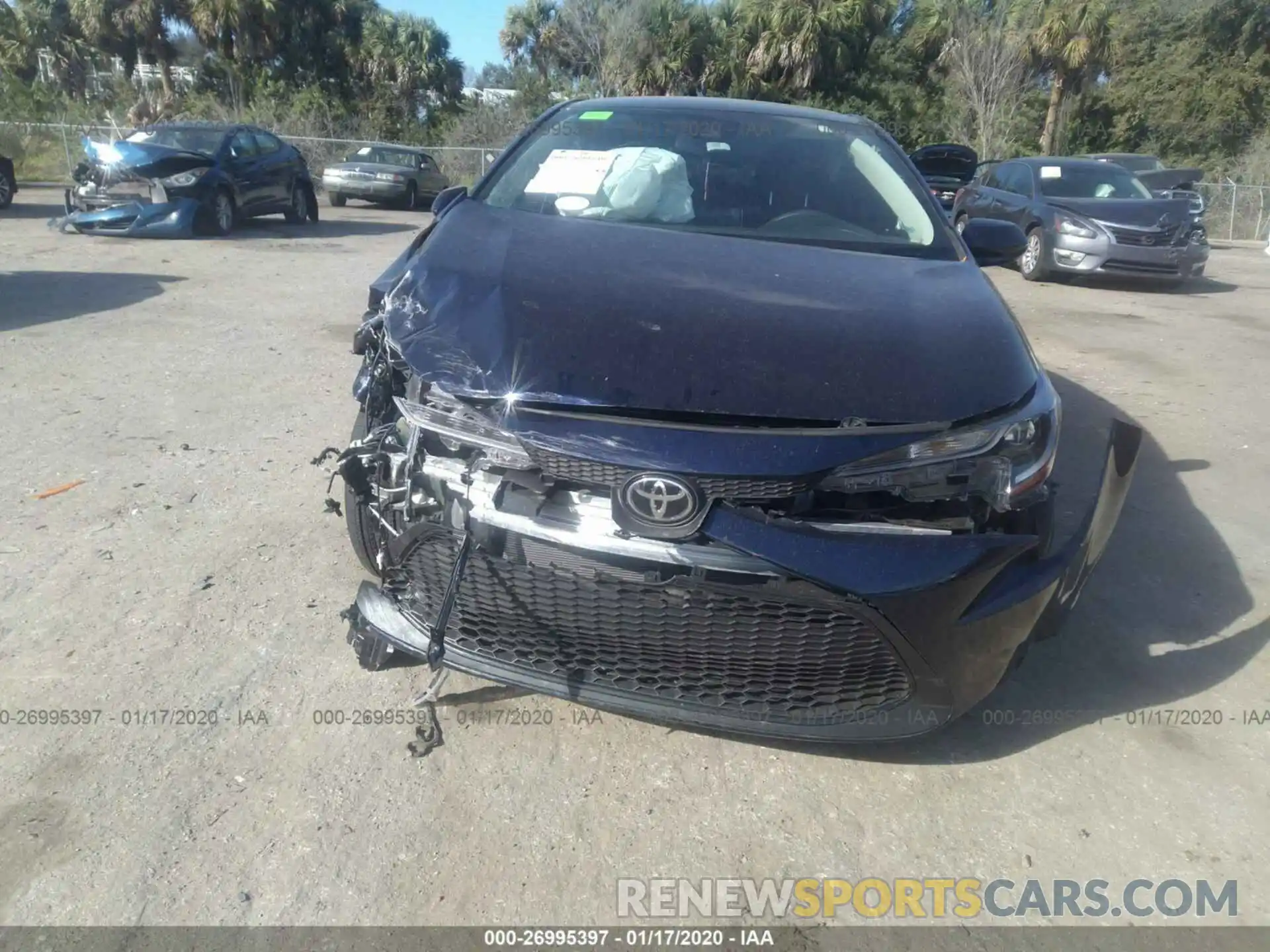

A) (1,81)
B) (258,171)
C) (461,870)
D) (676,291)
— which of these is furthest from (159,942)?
(1,81)

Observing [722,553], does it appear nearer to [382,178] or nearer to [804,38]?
[382,178]

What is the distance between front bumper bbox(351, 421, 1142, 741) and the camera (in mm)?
2191

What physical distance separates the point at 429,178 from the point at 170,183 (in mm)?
9040

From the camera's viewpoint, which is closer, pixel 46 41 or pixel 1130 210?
pixel 1130 210

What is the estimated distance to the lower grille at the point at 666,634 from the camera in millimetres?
2248

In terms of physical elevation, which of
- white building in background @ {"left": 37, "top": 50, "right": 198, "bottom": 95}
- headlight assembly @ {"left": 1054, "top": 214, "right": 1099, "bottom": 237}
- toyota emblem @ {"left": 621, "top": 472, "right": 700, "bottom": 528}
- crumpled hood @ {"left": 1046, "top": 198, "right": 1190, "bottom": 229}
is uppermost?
white building in background @ {"left": 37, "top": 50, "right": 198, "bottom": 95}

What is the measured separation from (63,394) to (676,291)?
4.16 meters

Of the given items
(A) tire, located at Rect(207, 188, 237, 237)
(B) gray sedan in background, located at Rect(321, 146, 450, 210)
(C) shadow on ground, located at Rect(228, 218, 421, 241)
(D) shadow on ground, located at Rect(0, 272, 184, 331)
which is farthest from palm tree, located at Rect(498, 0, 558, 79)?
(D) shadow on ground, located at Rect(0, 272, 184, 331)

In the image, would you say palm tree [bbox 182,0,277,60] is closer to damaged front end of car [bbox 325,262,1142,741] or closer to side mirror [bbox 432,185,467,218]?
side mirror [bbox 432,185,467,218]

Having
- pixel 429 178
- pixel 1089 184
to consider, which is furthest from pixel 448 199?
pixel 429 178

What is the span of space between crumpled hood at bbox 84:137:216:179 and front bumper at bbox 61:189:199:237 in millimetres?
336

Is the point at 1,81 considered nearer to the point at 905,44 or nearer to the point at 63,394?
the point at 63,394

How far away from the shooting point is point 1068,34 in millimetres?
27250

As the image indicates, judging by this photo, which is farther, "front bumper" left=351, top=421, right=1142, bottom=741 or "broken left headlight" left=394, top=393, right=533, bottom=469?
"broken left headlight" left=394, top=393, right=533, bottom=469
